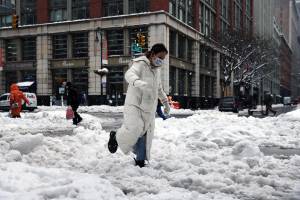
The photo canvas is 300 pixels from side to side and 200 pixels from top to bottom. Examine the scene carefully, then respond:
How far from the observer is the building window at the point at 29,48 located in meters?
47.6

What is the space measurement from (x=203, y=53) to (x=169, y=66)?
1162 cm

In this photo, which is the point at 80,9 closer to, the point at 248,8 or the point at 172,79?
the point at 172,79

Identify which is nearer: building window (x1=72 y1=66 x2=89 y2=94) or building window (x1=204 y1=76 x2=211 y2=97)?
building window (x1=72 y1=66 x2=89 y2=94)

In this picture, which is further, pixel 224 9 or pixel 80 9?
pixel 224 9

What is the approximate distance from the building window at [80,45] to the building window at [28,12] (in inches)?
225

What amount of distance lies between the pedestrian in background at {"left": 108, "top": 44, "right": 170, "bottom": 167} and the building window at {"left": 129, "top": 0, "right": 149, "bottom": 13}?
35.9 metres

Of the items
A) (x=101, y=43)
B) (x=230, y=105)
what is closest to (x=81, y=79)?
(x=101, y=43)

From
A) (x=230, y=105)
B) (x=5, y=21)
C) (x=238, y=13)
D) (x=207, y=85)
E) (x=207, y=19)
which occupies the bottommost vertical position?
(x=230, y=105)

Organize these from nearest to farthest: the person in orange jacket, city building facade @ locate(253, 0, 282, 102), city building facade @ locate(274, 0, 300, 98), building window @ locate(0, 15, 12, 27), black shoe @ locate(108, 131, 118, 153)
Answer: black shoe @ locate(108, 131, 118, 153) < the person in orange jacket < building window @ locate(0, 15, 12, 27) < city building facade @ locate(253, 0, 282, 102) < city building facade @ locate(274, 0, 300, 98)

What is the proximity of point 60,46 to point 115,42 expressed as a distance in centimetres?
660

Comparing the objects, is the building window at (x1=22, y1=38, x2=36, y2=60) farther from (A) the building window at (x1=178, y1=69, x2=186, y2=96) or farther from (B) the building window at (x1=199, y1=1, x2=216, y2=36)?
(B) the building window at (x1=199, y1=1, x2=216, y2=36)

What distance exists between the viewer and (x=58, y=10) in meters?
46.8

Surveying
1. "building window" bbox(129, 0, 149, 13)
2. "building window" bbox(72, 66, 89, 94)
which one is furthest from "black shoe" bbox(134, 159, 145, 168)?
"building window" bbox(72, 66, 89, 94)

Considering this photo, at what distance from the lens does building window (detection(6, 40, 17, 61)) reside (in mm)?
48875
